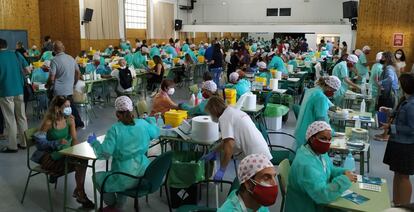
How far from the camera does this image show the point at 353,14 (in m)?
16.1

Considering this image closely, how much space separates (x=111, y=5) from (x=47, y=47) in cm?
524

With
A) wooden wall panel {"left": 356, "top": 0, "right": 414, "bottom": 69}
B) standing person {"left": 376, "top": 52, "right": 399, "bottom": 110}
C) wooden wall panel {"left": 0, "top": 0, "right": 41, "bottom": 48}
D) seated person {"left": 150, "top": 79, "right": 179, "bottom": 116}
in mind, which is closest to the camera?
seated person {"left": 150, "top": 79, "right": 179, "bottom": 116}

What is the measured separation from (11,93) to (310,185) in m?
4.87

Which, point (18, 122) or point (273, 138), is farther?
point (273, 138)

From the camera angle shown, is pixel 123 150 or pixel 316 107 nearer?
pixel 123 150

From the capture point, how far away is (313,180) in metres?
2.64

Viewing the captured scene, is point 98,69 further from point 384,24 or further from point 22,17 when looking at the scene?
point 384,24

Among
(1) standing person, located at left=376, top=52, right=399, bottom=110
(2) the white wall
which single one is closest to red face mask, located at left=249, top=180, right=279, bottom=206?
(1) standing person, located at left=376, top=52, right=399, bottom=110

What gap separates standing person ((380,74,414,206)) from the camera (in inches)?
150

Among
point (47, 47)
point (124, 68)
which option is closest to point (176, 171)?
point (124, 68)

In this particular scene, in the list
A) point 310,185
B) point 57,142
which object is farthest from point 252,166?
point 57,142

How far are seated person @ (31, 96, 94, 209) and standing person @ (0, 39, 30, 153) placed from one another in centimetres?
199

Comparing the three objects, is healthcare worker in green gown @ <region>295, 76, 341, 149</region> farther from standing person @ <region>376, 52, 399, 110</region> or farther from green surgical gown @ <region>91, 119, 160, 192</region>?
standing person @ <region>376, 52, 399, 110</region>

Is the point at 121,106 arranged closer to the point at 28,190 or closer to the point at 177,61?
the point at 28,190
